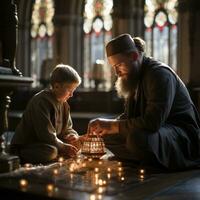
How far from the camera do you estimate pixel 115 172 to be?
2793mm

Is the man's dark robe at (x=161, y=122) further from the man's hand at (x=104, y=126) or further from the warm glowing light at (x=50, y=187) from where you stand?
the warm glowing light at (x=50, y=187)

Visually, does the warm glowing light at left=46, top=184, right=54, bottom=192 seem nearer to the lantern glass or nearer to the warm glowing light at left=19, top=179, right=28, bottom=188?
the warm glowing light at left=19, top=179, right=28, bottom=188

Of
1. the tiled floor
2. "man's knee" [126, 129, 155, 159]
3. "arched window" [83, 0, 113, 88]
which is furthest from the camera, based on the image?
"arched window" [83, 0, 113, 88]

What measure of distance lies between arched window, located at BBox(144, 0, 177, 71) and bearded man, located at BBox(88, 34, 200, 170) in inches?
196

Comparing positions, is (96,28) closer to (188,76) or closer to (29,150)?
(188,76)

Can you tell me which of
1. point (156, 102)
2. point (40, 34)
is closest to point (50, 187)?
point (156, 102)

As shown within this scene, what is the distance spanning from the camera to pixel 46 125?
3150 millimetres

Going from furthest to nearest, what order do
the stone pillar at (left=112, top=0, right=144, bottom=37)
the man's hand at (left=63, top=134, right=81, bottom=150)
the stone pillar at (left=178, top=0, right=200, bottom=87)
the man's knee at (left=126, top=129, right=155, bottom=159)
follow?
the stone pillar at (left=112, top=0, right=144, bottom=37), the stone pillar at (left=178, top=0, right=200, bottom=87), the man's hand at (left=63, top=134, right=81, bottom=150), the man's knee at (left=126, top=129, right=155, bottom=159)

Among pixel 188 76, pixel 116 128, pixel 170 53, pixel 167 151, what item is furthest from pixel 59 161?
pixel 170 53

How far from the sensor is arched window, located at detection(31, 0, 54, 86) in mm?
9406

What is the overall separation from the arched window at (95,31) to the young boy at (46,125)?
5176mm

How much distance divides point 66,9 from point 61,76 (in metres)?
5.87

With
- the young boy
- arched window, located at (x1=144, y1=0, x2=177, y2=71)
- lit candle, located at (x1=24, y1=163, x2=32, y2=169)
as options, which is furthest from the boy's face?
arched window, located at (x1=144, y1=0, x2=177, y2=71)

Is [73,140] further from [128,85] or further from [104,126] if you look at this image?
[128,85]
